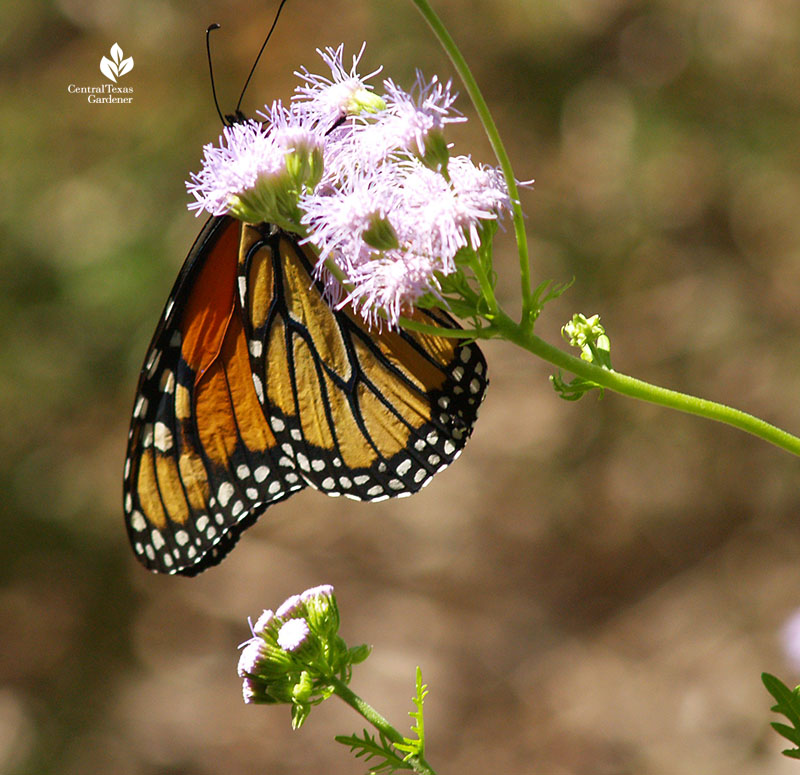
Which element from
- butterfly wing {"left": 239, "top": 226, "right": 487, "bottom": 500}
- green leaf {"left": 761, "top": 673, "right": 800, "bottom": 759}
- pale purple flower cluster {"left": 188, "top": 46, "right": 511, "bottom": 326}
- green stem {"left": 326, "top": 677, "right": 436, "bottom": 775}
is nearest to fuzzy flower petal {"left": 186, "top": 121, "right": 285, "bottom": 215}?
pale purple flower cluster {"left": 188, "top": 46, "right": 511, "bottom": 326}

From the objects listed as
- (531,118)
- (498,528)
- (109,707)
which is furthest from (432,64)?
(109,707)

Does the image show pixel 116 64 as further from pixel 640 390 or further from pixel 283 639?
pixel 640 390

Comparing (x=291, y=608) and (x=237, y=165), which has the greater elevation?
(x=237, y=165)

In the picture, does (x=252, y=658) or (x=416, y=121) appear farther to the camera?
(x=252, y=658)

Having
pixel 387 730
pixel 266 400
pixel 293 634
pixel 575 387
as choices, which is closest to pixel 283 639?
pixel 293 634

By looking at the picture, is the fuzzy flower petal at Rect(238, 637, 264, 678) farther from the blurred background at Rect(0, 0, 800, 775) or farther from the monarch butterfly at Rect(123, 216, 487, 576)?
the blurred background at Rect(0, 0, 800, 775)

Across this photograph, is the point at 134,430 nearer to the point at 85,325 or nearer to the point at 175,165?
the point at 85,325
